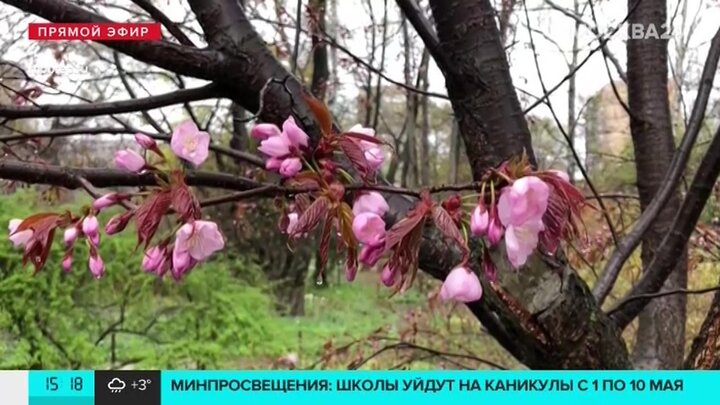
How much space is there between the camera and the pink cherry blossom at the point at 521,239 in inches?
9.4

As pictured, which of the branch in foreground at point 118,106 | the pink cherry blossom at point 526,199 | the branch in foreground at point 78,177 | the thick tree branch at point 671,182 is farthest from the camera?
the thick tree branch at point 671,182

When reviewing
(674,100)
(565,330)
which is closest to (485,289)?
(565,330)

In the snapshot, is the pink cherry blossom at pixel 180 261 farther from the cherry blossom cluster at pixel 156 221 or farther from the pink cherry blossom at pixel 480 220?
the pink cherry blossom at pixel 480 220

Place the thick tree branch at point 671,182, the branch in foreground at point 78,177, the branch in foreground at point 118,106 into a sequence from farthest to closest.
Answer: the thick tree branch at point 671,182
the branch in foreground at point 118,106
the branch in foreground at point 78,177

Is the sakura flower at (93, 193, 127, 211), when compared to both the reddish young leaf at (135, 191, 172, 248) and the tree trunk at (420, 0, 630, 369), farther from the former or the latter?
the tree trunk at (420, 0, 630, 369)

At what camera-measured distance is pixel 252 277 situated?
1.28m

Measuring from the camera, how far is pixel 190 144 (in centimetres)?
28

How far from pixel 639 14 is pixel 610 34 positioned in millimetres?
60

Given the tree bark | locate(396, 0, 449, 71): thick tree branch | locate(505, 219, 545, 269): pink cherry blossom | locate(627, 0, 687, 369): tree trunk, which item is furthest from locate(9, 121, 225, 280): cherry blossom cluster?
locate(627, 0, 687, 369): tree trunk

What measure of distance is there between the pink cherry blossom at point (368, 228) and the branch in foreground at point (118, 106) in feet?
0.80

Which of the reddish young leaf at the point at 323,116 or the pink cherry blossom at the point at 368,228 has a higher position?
the reddish young leaf at the point at 323,116

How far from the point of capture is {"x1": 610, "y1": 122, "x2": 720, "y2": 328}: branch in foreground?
0.51 m

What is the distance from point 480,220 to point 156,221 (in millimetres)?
112

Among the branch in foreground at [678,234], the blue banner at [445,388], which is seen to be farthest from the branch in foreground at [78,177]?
the branch in foreground at [678,234]
